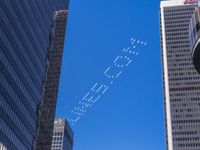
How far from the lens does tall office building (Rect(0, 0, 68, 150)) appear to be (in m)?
121

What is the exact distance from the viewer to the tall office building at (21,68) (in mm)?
120694

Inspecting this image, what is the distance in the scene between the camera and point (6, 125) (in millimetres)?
120938

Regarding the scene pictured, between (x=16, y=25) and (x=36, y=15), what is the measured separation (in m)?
23.7

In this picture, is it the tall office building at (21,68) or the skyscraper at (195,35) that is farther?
the tall office building at (21,68)

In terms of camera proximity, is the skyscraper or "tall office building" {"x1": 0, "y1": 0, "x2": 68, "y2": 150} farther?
"tall office building" {"x1": 0, "y1": 0, "x2": 68, "y2": 150}

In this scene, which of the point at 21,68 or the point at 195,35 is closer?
the point at 195,35

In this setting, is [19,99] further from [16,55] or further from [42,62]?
[42,62]

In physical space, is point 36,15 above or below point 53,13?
below

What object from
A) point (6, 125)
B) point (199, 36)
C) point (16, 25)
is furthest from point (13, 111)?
point (199, 36)

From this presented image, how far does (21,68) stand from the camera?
13625 cm

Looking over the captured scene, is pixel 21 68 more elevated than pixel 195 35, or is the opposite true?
pixel 21 68

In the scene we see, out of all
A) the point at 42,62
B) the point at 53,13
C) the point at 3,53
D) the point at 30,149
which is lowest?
the point at 30,149

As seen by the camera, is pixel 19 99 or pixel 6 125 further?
pixel 19 99

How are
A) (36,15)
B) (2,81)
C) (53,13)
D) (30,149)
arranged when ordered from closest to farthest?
(2,81)
(30,149)
(36,15)
(53,13)
